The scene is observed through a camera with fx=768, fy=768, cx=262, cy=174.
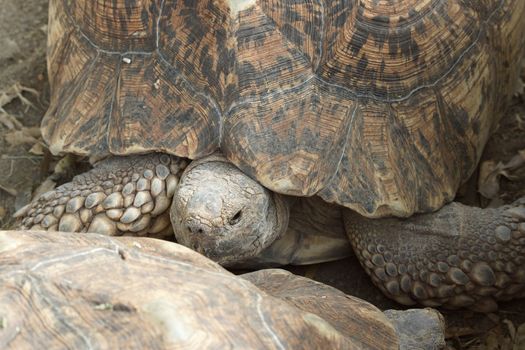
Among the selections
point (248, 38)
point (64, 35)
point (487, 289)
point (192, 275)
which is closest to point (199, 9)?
point (248, 38)

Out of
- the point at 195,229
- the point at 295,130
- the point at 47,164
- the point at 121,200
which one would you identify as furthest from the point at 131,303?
the point at 47,164

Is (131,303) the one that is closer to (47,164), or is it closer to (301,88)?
(301,88)

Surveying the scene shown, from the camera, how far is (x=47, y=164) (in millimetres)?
3367

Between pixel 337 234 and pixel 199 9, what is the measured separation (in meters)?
1.03

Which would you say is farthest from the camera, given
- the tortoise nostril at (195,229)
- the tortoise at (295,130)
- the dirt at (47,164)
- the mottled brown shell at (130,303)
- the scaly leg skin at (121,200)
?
the dirt at (47,164)

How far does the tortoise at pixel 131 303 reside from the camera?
4.91ft

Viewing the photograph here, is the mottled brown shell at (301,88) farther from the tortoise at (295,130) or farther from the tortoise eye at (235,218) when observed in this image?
the tortoise eye at (235,218)

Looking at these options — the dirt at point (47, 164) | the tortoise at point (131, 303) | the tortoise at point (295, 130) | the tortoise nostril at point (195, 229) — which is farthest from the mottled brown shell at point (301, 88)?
the tortoise at point (131, 303)

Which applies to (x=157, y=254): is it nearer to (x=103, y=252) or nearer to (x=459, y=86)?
(x=103, y=252)

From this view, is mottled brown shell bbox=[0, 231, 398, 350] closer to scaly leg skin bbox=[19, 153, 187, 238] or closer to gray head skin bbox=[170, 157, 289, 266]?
gray head skin bbox=[170, 157, 289, 266]

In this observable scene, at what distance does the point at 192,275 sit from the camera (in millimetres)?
1686

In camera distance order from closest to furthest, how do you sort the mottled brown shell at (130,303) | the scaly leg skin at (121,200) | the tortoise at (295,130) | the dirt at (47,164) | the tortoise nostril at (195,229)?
the mottled brown shell at (130,303)
the tortoise nostril at (195,229)
the tortoise at (295,130)
the scaly leg skin at (121,200)
the dirt at (47,164)

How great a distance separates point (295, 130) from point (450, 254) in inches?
29.8

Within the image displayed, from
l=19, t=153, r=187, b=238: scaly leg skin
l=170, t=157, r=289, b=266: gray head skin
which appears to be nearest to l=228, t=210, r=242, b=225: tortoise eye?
l=170, t=157, r=289, b=266: gray head skin
